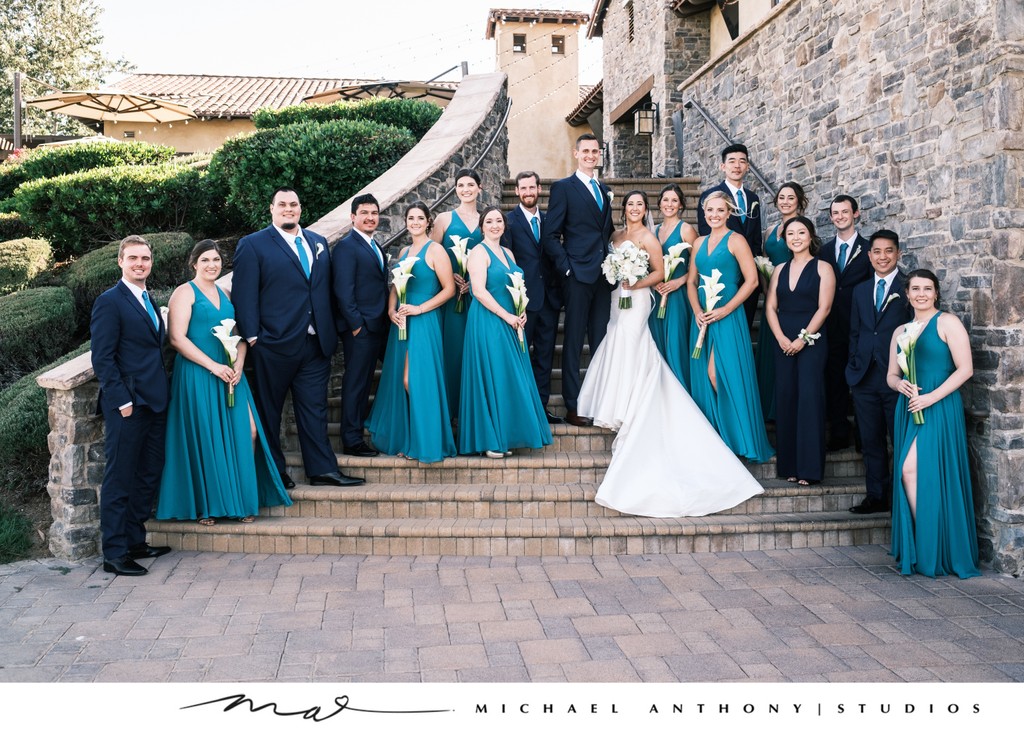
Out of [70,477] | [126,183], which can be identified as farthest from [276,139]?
[70,477]

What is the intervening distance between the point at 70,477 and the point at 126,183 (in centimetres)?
576

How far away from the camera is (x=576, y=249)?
645 centimetres

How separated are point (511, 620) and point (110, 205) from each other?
7989 millimetres

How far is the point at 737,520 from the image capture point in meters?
5.47

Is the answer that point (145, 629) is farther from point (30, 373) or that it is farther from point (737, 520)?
point (30, 373)

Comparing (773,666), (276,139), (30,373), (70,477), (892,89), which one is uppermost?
(276,139)

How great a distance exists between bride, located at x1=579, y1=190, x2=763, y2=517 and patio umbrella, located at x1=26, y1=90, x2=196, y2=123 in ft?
52.0

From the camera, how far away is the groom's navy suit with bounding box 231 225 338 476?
550cm

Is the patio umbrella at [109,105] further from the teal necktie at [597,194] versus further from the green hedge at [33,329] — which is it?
the teal necktie at [597,194]

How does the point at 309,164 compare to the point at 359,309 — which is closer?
the point at 359,309

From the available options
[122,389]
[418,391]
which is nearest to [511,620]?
[418,391]

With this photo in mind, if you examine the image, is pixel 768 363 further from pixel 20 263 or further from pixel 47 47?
pixel 47 47

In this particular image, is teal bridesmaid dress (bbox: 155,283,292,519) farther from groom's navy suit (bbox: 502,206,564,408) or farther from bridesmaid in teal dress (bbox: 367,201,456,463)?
groom's navy suit (bbox: 502,206,564,408)

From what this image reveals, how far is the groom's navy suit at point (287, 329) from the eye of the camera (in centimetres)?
550
